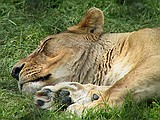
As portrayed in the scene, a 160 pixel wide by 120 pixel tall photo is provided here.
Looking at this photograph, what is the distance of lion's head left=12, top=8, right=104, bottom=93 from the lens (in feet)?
12.8

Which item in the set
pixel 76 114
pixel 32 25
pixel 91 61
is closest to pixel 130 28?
pixel 32 25

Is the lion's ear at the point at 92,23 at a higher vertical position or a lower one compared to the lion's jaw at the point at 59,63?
higher

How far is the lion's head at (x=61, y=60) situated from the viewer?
391 cm

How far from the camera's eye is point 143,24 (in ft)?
17.4

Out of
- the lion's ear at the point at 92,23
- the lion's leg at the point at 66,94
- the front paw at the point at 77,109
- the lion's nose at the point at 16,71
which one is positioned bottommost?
the front paw at the point at 77,109

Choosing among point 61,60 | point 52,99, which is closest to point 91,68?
point 61,60

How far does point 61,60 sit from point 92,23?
0.45 meters

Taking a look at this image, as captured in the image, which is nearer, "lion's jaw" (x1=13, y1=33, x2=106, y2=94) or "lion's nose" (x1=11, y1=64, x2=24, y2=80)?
"lion's jaw" (x1=13, y1=33, x2=106, y2=94)

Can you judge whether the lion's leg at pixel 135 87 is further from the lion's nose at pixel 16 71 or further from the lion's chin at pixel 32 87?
the lion's nose at pixel 16 71

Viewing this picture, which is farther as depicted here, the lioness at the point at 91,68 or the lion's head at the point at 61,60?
the lion's head at the point at 61,60

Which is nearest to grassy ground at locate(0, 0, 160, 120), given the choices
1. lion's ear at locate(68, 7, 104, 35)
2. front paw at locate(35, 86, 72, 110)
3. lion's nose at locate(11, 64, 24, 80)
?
lion's nose at locate(11, 64, 24, 80)

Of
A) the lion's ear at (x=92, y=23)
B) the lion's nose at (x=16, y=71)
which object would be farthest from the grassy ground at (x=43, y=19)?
the lion's ear at (x=92, y=23)

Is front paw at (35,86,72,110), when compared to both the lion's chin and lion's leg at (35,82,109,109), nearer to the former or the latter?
lion's leg at (35,82,109,109)

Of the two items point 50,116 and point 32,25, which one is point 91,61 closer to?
point 50,116
